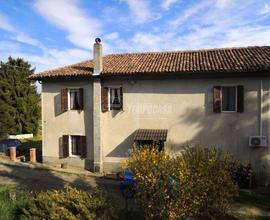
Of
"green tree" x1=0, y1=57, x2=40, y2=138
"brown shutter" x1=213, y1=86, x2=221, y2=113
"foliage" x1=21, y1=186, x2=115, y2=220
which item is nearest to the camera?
"foliage" x1=21, y1=186, x2=115, y2=220

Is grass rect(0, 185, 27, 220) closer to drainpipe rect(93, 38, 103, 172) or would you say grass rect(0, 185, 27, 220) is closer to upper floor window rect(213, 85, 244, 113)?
drainpipe rect(93, 38, 103, 172)

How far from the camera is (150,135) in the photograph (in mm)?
17609

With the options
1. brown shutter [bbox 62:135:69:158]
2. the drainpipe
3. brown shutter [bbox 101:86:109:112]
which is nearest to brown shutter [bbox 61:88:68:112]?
brown shutter [bbox 62:135:69:158]

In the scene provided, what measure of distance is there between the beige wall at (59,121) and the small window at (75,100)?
27 centimetres

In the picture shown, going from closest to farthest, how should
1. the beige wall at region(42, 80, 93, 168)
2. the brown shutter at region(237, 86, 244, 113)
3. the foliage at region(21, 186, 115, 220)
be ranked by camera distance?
the foliage at region(21, 186, 115, 220) → the brown shutter at region(237, 86, 244, 113) → the beige wall at region(42, 80, 93, 168)

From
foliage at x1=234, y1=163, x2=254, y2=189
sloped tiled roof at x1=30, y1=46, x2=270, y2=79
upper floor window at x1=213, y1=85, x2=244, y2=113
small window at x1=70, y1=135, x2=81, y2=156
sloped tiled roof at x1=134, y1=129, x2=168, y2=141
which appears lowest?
foliage at x1=234, y1=163, x2=254, y2=189

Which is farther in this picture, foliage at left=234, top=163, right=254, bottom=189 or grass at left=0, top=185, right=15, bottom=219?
foliage at left=234, top=163, right=254, bottom=189

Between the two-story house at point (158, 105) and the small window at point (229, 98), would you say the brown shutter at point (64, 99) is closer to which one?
the two-story house at point (158, 105)

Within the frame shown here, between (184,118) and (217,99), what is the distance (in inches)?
84.0

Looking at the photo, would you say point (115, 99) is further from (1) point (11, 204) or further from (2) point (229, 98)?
(1) point (11, 204)

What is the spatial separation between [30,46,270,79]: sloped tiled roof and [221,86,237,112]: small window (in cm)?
127

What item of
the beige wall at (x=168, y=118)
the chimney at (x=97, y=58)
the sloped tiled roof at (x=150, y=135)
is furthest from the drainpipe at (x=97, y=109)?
the sloped tiled roof at (x=150, y=135)

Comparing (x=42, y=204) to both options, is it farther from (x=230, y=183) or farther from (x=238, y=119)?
(x=238, y=119)

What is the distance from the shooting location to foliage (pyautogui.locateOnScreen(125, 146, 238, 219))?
816cm
